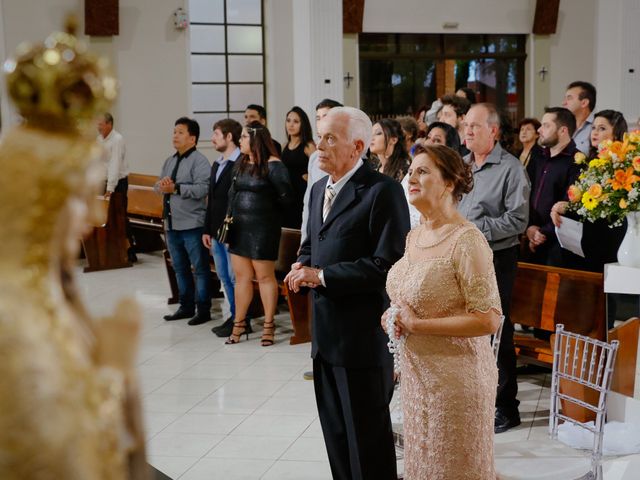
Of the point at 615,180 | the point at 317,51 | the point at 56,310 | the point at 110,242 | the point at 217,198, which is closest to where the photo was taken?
the point at 56,310

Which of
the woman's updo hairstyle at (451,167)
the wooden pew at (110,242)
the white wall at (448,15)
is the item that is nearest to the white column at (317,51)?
the wooden pew at (110,242)

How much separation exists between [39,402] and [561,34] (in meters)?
16.1

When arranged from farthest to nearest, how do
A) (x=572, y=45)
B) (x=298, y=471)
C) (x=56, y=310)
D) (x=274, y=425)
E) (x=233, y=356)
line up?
(x=572, y=45) → (x=233, y=356) → (x=274, y=425) → (x=298, y=471) → (x=56, y=310)

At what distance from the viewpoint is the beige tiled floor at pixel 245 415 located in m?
4.63

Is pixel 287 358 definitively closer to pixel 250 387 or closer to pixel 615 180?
pixel 250 387

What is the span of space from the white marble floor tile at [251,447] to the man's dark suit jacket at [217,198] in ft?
8.45

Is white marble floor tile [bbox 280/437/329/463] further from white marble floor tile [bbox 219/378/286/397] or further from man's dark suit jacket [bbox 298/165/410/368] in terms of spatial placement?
man's dark suit jacket [bbox 298/165/410/368]

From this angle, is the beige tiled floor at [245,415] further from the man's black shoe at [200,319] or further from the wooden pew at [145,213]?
the wooden pew at [145,213]

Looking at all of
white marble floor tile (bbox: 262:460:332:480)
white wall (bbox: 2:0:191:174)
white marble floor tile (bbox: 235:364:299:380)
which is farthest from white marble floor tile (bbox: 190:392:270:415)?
white wall (bbox: 2:0:191:174)

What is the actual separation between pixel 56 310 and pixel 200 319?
7.40 metres

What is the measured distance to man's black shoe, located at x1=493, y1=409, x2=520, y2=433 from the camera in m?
5.13

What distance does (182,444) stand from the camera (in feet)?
16.5

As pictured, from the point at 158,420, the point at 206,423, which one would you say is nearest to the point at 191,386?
the point at 158,420

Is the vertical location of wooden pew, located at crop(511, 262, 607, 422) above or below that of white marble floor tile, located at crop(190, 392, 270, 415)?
above
